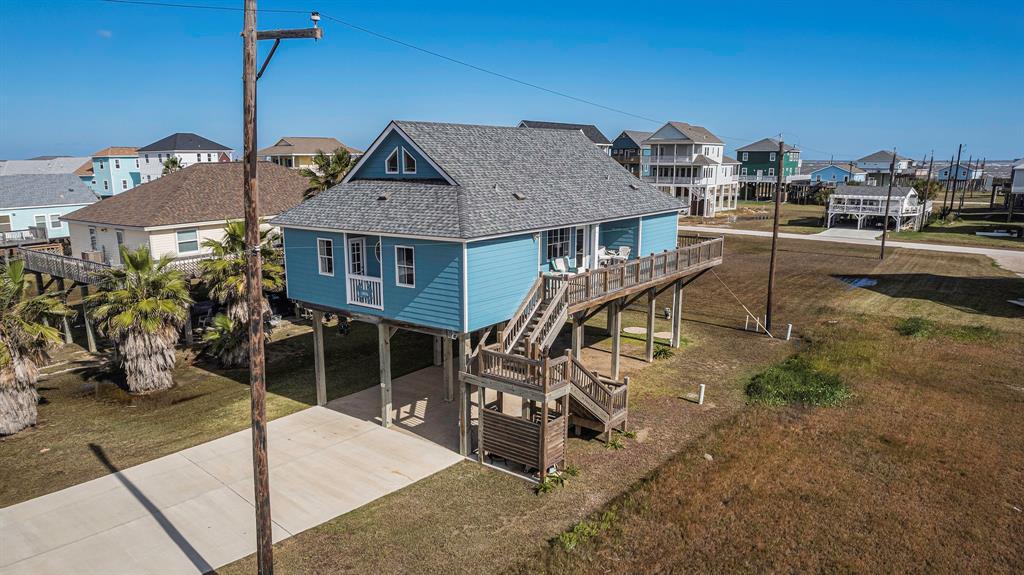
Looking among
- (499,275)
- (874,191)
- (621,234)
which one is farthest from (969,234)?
(499,275)

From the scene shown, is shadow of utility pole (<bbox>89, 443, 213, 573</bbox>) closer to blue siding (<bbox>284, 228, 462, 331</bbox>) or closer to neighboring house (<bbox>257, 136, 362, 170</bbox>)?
blue siding (<bbox>284, 228, 462, 331</bbox>)

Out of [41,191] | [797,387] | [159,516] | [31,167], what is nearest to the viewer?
[159,516]

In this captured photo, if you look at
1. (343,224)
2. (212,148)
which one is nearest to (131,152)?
(212,148)

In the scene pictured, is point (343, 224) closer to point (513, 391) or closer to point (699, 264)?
point (513, 391)

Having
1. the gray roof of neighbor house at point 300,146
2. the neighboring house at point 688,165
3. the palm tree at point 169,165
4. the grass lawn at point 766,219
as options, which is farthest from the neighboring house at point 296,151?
the grass lawn at point 766,219

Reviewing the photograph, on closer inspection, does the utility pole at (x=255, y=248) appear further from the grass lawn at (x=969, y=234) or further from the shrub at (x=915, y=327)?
the grass lawn at (x=969, y=234)

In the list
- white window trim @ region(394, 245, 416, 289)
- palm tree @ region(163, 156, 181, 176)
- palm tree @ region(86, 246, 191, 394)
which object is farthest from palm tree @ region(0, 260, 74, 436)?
palm tree @ region(163, 156, 181, 176)

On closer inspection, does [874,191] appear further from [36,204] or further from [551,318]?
[36,204]
